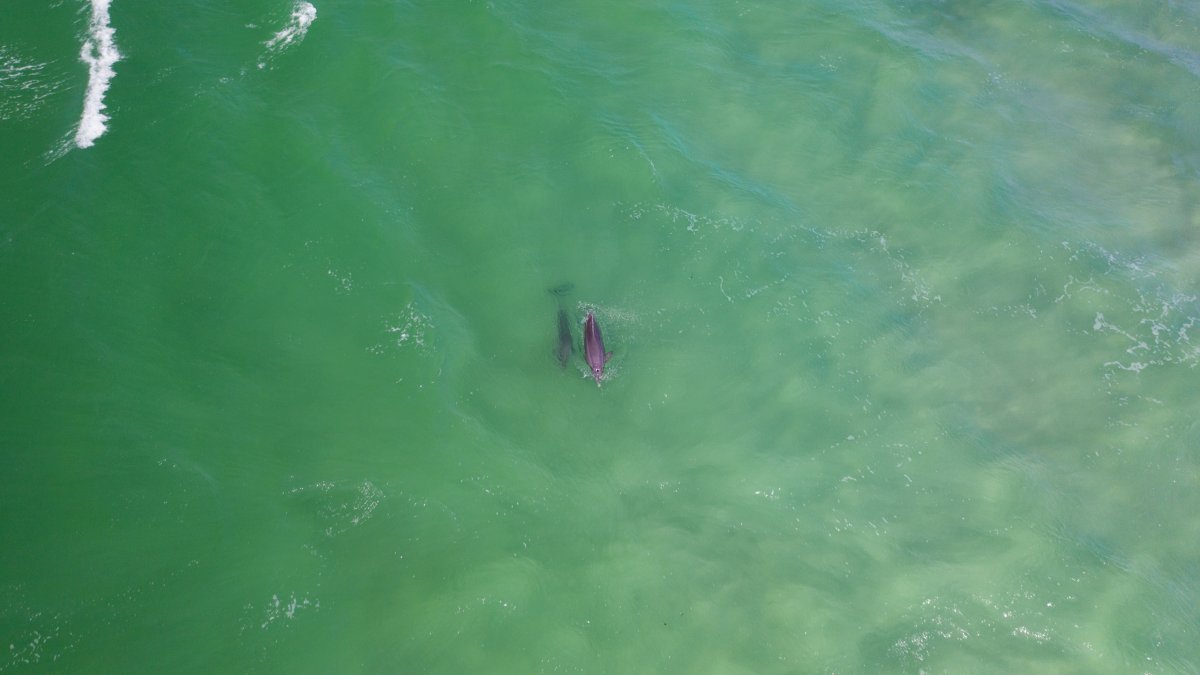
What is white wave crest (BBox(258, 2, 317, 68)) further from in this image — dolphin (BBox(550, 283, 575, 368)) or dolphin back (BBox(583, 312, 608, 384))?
dolphin back (BBox(583, 312, 608, 384))

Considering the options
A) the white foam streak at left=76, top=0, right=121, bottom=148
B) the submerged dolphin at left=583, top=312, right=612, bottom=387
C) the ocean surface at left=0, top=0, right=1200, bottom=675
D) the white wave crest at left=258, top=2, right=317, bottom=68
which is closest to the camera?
the ocean surface at left=0, top=0, right=1200, bottom=675

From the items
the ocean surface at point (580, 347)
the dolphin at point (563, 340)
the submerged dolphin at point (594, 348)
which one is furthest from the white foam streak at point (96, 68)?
the submerged dolphin at point (594, 348)

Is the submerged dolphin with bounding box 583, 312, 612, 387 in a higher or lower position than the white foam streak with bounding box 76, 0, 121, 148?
lower

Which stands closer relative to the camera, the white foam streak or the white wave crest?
the white foam streak

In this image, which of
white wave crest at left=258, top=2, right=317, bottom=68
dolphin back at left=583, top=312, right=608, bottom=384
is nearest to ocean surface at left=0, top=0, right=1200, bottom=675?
white wave crest at left=258, top=2, right=317, bottom=68

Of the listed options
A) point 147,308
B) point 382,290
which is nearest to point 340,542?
point 382,290

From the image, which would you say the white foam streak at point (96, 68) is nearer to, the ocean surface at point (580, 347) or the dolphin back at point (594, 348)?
the ocean surface at point (580, 347)

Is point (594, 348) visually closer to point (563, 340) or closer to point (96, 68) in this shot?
point (563, 340)
